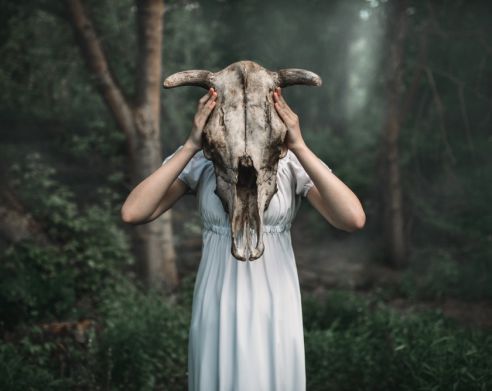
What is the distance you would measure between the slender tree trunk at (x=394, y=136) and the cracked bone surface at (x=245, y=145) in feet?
20.8

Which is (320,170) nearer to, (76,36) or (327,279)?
(76,36)

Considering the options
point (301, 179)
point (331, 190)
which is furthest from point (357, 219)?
point (301, 179)

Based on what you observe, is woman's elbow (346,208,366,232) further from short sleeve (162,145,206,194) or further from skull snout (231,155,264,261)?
short sleeve (162,145,206,194)

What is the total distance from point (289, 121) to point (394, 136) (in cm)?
652

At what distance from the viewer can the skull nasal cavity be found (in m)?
1.99

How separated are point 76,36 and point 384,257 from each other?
18.1ft

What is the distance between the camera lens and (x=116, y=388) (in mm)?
4289

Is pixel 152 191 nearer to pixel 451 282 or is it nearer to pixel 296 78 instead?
pixel 296 78

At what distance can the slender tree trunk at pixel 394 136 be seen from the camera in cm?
791

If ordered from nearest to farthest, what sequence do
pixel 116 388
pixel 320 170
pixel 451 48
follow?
pixel 320 170 < pixel 116 388 < pixel 451 48

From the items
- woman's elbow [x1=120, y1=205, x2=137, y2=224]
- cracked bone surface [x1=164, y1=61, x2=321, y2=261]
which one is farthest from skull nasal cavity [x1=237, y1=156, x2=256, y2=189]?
woman's elbow [x1=120, y1=205, x2=137, y2=224]

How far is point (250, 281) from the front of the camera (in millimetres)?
2176

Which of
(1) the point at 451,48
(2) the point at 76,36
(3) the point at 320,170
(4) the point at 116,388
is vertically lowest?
(4) the point at 116,388

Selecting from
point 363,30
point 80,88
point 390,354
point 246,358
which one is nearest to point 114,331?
point 390,354
